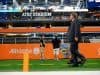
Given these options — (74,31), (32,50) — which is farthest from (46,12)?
(74,31)

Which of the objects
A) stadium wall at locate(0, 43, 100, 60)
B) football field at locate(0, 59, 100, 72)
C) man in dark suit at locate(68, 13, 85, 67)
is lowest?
stadium wall at locate(0, 43, 100, 60)

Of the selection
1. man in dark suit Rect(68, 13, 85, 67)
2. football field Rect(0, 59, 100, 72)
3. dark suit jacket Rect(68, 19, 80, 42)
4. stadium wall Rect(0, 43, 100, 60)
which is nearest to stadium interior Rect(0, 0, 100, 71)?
stadium wall Rect(0, 43, 100, 60)

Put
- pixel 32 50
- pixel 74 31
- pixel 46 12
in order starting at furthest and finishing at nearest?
1. pixel 46 12
2. pixel 32 50
3. pixel 74 31

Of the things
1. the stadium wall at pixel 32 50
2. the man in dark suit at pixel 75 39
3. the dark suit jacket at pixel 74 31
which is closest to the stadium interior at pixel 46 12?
the stadium wall at pixel 32 50

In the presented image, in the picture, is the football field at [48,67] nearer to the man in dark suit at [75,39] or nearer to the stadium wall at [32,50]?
the man in dark suit at [75,39]

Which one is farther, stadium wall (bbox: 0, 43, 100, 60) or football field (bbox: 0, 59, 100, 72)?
stadium wall (bbox: 0, 43, 100, 60)

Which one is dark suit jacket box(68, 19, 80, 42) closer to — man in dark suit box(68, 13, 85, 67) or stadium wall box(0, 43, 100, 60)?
man in dark suit box(68, 13, 85, 67)

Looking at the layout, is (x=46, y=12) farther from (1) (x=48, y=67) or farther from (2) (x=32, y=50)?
(1) (x=48, y=67)

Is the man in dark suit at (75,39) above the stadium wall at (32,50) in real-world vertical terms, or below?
above

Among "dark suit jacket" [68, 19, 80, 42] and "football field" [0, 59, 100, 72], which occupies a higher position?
"dark suit jacket" [68, 19, 80, 42]

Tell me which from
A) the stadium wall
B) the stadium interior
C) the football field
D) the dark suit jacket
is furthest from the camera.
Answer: the stadium interior

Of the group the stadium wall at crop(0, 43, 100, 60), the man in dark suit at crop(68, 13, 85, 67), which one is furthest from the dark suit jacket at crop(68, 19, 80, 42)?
the stadium wall at crop(0, 43, 100, 60)

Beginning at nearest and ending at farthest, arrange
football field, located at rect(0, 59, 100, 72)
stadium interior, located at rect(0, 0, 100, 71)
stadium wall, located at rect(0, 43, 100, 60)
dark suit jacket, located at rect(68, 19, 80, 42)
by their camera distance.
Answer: football field, located at rect(0, 59, 100, 72), dark suit jacket, located at rect(68, 19, 80, 42), stadium wall, located at rect(0, 43, 100, 60), stadium interior, located at rect(0, 0, 100, 71)

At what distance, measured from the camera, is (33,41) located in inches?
1201
